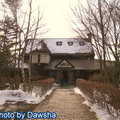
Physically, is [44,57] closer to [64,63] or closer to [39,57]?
[39,57]

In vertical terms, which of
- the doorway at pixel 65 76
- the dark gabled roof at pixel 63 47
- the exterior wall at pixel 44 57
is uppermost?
the dark gabled roof at pixel 63 47

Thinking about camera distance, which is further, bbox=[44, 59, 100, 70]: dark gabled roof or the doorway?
the doorway

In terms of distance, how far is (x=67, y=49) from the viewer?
3353 centimetres

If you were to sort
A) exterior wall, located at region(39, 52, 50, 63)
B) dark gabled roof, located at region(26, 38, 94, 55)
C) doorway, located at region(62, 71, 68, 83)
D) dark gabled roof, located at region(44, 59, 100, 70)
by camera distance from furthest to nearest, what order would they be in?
dark gabled roof, located at region(26, 38, 94, 55)
doorway, located at region(62, 71, 68, 83)
exterior wall, located at region(39, 52, 50, 63)
dark gabled roof, located at region(44, 59, 100, 70)

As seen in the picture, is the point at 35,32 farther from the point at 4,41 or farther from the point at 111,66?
the point at 111,66

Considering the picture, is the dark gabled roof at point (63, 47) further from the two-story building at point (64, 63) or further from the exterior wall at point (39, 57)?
the exterior wall at point (39, 57)

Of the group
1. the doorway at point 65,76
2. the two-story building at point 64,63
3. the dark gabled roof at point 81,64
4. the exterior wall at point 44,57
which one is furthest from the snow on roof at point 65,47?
the doorway at point 65,76

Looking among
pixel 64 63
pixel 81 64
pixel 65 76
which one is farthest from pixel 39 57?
pixel 81 64

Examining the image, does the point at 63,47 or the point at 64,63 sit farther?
the point at 63,47

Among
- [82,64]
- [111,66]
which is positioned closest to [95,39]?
[111,66]

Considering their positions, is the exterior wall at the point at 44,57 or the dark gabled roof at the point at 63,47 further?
the dark gabled roof at the point at 63,47

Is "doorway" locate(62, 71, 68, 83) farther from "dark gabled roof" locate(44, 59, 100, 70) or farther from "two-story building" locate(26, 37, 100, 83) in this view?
"dark gabled roof" locate(44, 59, 100, 70)

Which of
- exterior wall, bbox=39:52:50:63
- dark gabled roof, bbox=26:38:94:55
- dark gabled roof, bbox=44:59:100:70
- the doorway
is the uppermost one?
dark gabled roof, bbox=26:38:94:55

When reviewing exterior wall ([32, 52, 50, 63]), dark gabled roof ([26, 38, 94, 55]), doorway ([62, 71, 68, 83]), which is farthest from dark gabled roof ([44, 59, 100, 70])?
doorway ([62, 71, 68, 83])
